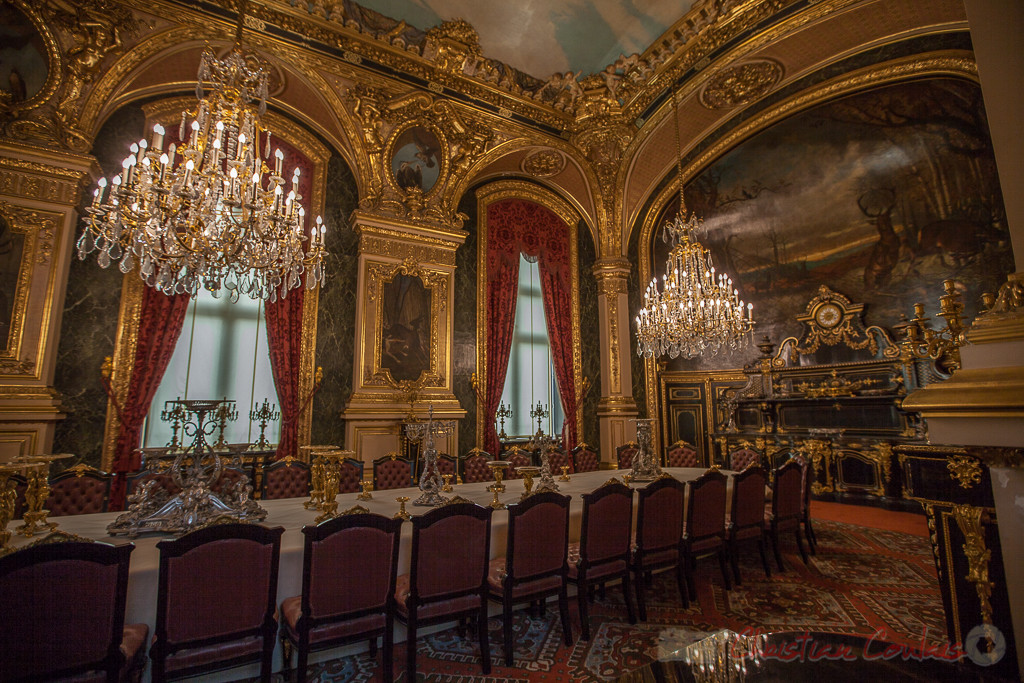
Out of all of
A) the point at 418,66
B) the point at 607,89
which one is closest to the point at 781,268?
the point at 607,89

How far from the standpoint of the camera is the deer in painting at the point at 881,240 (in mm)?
6938

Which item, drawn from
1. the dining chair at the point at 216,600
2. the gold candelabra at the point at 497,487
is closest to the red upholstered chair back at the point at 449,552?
the dining chair at the point at 216,600

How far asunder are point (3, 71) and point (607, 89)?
7265mm

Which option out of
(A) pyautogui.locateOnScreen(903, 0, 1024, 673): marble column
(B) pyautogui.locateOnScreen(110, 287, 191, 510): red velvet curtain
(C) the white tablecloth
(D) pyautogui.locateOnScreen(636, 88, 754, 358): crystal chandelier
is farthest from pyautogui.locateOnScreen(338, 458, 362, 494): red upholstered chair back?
(A) pyautogui.locateOnScreen(903, 0, 1024, 673): marble column

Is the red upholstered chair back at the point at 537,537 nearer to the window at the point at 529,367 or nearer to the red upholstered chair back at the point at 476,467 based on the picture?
the red upholstered chair back at the point at 476,467

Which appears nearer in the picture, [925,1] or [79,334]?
[79,334]

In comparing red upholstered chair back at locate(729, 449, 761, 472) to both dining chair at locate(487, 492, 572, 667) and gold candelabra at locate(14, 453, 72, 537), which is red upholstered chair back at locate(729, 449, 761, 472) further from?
gold candelabra at locate(14, 453, 72, 537)

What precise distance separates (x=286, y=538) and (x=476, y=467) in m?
2.82

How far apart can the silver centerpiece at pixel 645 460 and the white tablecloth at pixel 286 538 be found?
0.65 meters

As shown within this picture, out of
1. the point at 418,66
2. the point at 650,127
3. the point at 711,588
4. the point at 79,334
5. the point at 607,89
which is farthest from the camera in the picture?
the point at 650,127

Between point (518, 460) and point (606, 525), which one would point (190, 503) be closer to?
point (606, 525)

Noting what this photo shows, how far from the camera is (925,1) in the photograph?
555 cm

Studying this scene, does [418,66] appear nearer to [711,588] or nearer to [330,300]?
[330,300]

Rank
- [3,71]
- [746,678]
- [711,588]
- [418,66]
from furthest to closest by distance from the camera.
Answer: [418,66]
[3,71]
[711,588]
[746,678]
